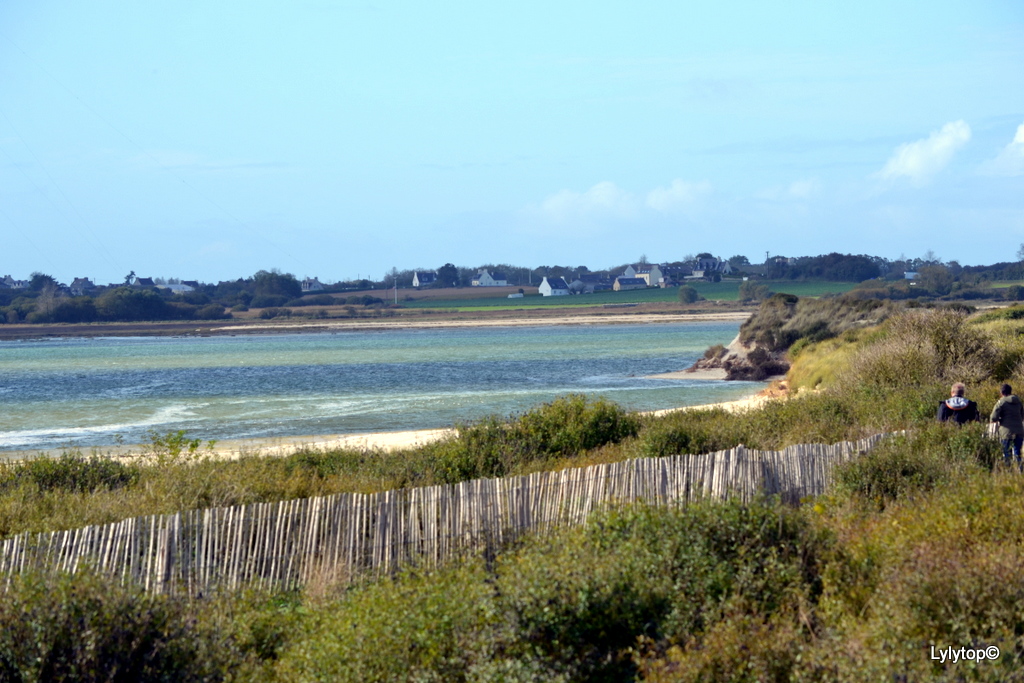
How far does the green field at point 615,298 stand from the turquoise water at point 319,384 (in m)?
37.4

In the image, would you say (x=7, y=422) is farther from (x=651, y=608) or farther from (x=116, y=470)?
(x=651, y=608)

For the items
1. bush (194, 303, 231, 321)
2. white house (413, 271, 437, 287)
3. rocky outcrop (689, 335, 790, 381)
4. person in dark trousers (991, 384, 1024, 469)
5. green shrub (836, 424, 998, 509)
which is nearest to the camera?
green shrub (836, 424, 998, 509)

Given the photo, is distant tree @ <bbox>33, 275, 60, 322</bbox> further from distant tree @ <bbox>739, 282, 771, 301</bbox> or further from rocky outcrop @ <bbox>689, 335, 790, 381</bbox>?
rocky outcrop @ <bbox>689, 335, 790, 381</bbox>

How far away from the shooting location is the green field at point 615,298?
130m

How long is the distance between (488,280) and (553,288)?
21.1 meters

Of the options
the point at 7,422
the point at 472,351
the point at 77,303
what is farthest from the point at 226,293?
the point at 7,422

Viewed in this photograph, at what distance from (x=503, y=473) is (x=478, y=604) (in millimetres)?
7131

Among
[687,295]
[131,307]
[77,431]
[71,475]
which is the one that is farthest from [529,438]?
[131,307]

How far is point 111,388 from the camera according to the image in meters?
49.0

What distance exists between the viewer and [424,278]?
582 ft

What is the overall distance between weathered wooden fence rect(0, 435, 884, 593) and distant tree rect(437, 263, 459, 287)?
164 metres

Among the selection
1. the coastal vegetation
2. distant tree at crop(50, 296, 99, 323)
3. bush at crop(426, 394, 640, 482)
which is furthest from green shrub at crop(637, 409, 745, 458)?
distant tree at crop(50, 296, 99, 323)

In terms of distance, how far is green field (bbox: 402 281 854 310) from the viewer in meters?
130

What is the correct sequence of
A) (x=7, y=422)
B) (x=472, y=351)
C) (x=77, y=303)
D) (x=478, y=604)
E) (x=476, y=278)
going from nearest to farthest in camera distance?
(x=478, y=604) < (x=7, y=422) < (x=472, y=351) < (x=77, y=303) < (x=476, y=278)
